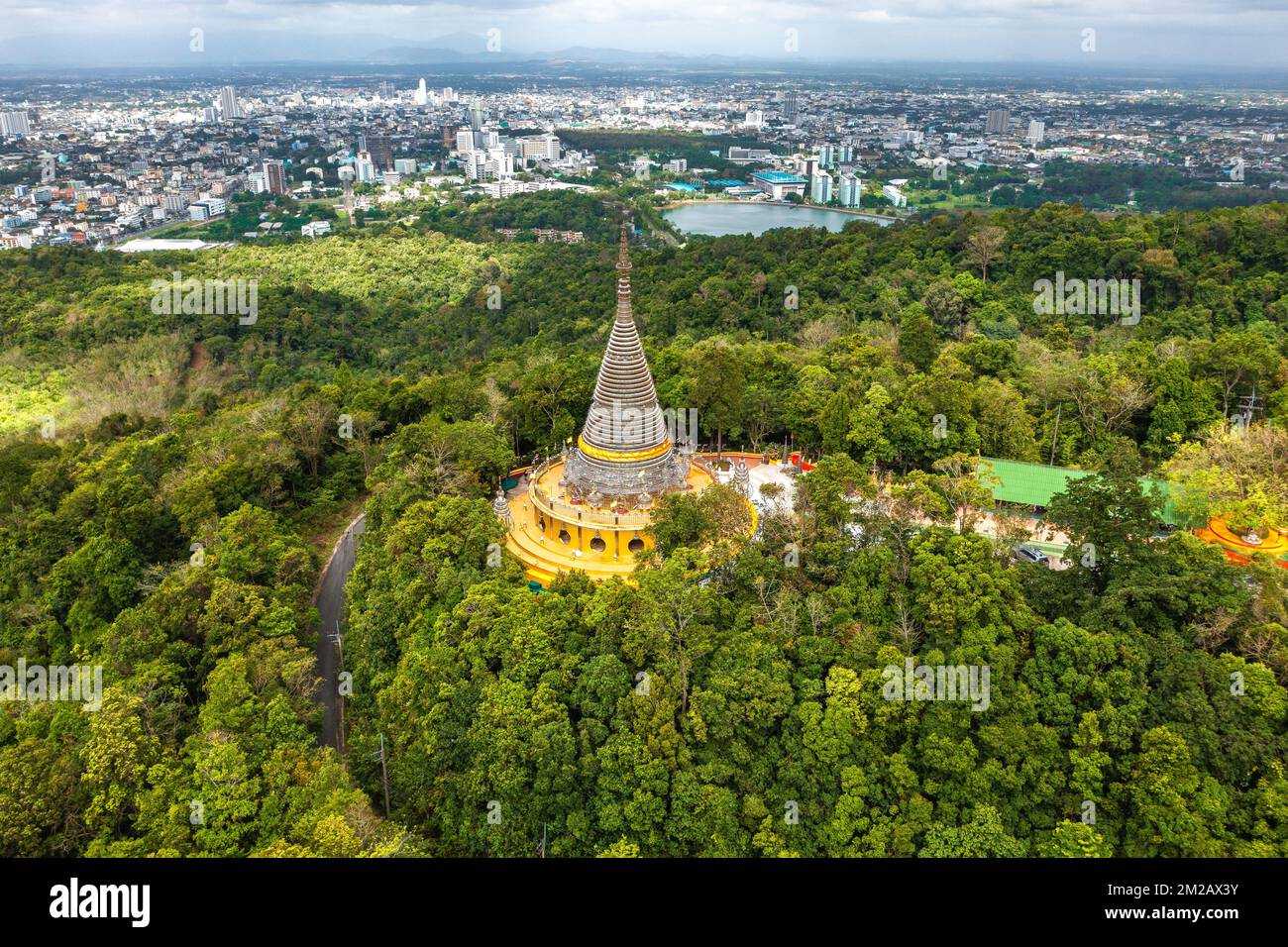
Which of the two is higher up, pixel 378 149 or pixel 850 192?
pixel 378 149

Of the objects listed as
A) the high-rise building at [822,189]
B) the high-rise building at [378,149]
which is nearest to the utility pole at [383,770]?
the high-rise building at [822,189]

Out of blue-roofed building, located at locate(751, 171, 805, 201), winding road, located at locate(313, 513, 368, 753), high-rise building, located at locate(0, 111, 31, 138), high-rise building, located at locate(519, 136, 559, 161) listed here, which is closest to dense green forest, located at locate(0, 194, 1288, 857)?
winding road, located at locate(313, 513, 368, 753)

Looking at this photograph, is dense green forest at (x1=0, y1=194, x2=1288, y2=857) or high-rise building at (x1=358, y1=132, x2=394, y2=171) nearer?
dense green forest at (x1=0, y1=194, x2=1288, y2=857)

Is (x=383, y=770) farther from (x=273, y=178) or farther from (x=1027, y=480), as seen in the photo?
(x=273, y=178)

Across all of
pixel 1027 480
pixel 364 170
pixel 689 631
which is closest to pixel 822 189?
pixel 364 170

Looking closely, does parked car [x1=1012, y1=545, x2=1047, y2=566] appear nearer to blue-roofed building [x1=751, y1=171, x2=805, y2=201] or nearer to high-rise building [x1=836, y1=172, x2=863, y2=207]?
high-rise building [x1=836, y1=172, x2=863, y2=207]

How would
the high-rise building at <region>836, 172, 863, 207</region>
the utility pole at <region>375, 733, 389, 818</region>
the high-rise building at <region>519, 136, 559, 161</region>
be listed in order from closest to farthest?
the utility pole at <region>375, 733, 389, 818</region>
the high-rise building at <region>836, 172, 863, 207</region>
the high-rise building at <region>519, 136, 559, 161</region>

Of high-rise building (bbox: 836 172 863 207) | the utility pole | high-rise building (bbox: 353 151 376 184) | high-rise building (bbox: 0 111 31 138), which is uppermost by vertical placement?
high-rise building (bbox: 0 111 31 138)

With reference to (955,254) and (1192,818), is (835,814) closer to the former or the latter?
(1192,818)
